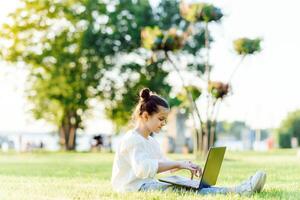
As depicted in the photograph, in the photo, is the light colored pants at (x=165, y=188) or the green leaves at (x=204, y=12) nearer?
the light colored pants at (x=165, y=188)

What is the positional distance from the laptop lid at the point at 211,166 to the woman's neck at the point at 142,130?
2.13ft

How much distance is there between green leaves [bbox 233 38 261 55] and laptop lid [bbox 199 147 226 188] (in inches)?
523

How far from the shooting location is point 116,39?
33125 mm

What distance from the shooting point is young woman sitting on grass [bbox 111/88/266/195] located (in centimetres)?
Result: 598

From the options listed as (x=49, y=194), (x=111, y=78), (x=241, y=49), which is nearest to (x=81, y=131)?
(x=111, y=78)

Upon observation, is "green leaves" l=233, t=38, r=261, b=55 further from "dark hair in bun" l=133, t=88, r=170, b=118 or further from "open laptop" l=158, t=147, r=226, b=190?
"dark hair in bun" l=133, t=88, r=170, b=118

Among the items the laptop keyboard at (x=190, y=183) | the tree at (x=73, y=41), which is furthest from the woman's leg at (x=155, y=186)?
the tree at (x=73, y=41)

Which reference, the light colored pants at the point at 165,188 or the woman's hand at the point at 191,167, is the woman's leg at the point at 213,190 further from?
the woman's hand at the point at 191,167

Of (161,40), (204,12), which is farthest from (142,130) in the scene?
(204,12)

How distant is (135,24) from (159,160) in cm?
2752

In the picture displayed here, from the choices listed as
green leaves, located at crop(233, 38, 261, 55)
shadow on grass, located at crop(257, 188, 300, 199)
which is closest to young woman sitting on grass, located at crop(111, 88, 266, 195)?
shadow on grass, located at crop(257, 188, 300, 199)

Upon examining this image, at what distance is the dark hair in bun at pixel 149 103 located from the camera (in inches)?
238

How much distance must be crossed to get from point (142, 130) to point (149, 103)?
1.01 ft

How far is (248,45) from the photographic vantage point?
63.6 feet
